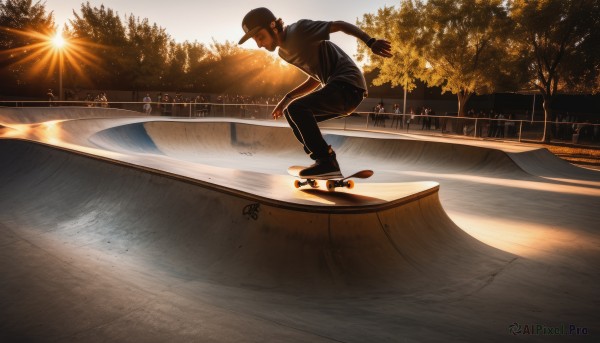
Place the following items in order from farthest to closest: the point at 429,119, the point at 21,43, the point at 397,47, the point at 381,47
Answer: the point at 21,43 → the point at 397,47 → the point at 429,119 → the point at 381,47

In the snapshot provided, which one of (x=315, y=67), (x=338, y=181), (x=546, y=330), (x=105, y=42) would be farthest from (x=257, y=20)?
(x=105, y=42)

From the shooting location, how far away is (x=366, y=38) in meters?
4.46

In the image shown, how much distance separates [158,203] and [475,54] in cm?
2722

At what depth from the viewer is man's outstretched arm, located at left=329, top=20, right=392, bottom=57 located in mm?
4381

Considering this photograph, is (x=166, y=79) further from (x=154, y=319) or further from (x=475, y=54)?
(x=154, y=319)

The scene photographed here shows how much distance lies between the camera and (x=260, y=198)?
4.45 metres

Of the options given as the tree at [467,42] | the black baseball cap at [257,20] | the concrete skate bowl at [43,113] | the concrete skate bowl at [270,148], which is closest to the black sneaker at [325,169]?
the black baseball cap at [257,20]

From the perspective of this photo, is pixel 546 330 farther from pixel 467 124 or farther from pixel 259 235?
pixel 467 124

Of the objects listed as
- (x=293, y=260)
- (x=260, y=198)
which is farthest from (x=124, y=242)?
(x=293, y=260)

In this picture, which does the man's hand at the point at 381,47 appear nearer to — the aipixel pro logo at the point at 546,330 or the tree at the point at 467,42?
the aipixel pro logo at the point at 546,330

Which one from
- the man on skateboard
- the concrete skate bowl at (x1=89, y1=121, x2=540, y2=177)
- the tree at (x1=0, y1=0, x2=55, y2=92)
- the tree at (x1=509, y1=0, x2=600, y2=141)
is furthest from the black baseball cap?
the tree at (x1=0, y1=0, x2=55, y2=92)

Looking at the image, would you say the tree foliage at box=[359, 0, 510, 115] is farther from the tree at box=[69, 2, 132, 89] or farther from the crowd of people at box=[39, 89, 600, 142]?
the tree at box=[69, 2, 132, 89]

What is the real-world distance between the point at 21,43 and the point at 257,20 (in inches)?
1826

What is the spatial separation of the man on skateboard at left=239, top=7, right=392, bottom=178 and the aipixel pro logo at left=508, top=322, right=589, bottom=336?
2318 mm
